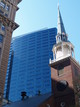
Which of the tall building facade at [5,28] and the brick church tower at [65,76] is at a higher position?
the tall building facade at [5,28]

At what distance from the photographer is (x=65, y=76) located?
43.2 metres

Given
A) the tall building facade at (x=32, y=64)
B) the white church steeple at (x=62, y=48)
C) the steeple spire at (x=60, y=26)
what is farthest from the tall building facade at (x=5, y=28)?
the tall building facade at (x=32, y=64)

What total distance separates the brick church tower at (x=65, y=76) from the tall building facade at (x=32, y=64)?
80105 millimetres

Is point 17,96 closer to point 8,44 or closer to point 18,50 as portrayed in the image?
point 18,50

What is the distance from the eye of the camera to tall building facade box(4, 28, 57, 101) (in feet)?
437

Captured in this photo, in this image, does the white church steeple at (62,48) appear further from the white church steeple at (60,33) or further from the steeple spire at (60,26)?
the steeple spire at (60,26)

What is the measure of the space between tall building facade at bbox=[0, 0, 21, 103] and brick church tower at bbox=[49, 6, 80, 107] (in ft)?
38.6

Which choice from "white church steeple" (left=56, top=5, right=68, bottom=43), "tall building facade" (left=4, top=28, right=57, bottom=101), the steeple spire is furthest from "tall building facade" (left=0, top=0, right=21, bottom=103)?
"tall building facade" (left=4, top=28, right=57, bottom=101)

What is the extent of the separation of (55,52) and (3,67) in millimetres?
16050

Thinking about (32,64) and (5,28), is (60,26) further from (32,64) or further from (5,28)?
(32,64)

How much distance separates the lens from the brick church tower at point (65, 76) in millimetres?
39812

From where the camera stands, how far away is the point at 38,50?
150m

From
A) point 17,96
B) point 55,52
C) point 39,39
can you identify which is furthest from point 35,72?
point 55,52

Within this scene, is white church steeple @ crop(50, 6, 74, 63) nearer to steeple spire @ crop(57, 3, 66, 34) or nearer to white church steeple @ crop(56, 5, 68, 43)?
white church steeple @ crop(56, 5, 68, 43)
